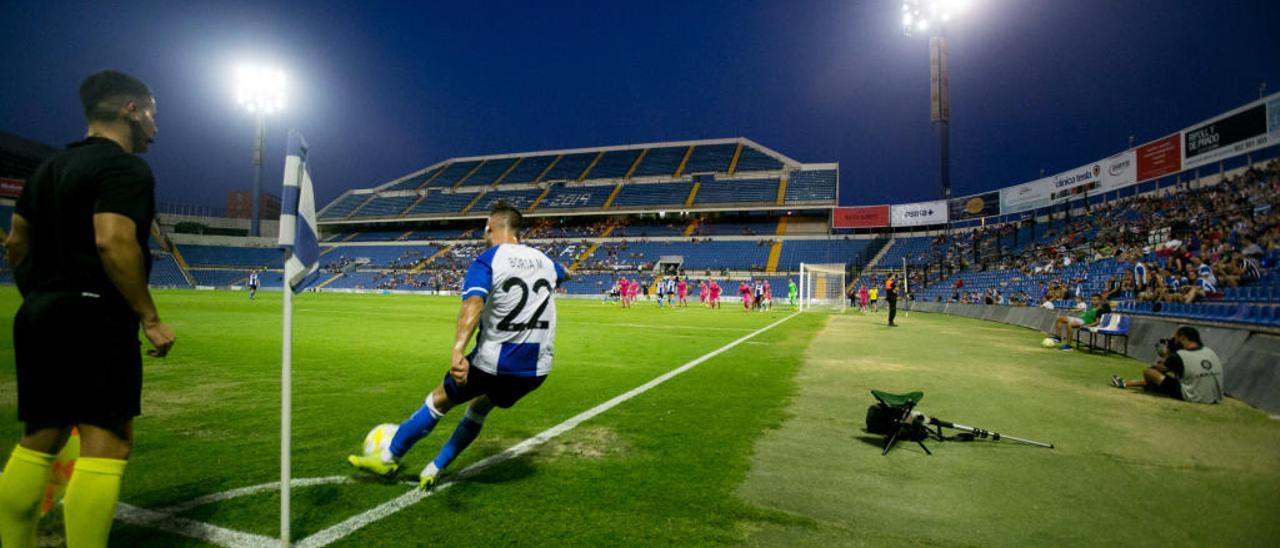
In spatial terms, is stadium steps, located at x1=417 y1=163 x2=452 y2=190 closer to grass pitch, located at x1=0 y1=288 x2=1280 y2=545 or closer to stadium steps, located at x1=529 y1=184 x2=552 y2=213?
stadium steps, located at x1=529 y1=184 x2=552 y2=213

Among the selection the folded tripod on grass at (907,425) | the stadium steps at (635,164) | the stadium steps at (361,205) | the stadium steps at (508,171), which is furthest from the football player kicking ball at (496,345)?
the stadium steps at (361,205)

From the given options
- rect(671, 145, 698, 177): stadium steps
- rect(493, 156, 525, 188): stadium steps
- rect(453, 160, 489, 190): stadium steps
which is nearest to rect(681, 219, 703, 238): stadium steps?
rect(671, 145, 698, 177): stadium steps

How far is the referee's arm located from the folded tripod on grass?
17.1 ft

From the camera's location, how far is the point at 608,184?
239 feet

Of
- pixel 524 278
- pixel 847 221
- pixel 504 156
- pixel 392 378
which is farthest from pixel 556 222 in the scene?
pixel 524 278

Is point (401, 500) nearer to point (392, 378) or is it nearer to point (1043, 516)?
point (1043, 516)

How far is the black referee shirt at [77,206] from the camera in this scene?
2.35 metres

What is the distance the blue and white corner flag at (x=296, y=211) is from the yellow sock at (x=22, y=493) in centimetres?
120

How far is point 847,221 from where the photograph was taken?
2226 inches

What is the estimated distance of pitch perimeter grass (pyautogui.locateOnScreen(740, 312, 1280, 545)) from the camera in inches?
132

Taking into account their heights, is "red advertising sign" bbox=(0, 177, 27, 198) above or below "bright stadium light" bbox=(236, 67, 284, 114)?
below

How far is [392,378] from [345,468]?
4.28m

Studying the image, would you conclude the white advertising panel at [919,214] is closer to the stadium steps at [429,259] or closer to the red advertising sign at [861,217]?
the red advertising sign at [861,217]

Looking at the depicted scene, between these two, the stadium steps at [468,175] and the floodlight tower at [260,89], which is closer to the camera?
the floodlight tower at [260,89]
